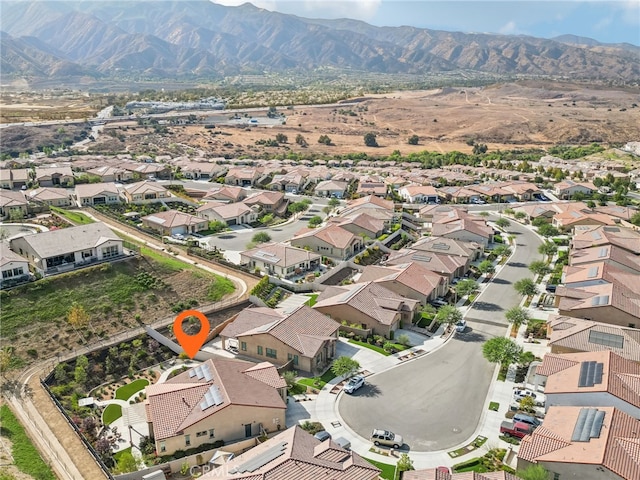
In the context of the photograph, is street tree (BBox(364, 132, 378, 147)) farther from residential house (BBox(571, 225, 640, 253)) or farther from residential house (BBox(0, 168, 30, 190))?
residential house (BBox(0, 168, 30, 190))

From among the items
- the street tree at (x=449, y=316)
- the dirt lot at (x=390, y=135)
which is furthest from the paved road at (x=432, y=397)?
the dirt lot at (x=390, y=135)

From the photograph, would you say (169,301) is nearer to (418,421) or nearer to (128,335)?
(128,335)

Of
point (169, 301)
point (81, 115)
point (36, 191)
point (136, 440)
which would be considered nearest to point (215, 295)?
point (169, 301)

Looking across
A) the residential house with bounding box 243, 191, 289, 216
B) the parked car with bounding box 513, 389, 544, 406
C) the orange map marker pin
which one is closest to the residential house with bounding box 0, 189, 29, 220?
the orange map marker pin

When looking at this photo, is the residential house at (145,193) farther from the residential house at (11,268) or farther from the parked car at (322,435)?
the parked car at (322,435)

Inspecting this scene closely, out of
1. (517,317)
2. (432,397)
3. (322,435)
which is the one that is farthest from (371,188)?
(322,435)

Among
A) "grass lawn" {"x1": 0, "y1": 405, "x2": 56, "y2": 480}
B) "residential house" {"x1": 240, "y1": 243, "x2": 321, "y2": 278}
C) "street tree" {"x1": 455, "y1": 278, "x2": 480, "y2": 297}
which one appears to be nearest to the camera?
"grass lawn" {"x1": 0, "y1": 405, "x2": 56, "y2": 480}
